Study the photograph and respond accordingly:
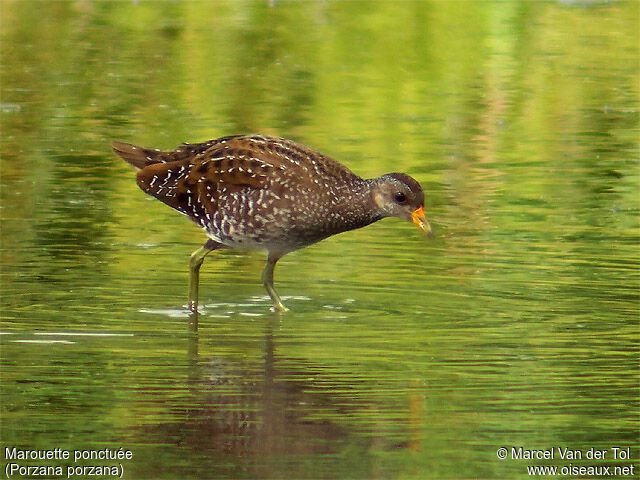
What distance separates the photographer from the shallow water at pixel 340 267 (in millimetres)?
8633

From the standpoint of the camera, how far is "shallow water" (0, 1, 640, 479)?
28.3 feet

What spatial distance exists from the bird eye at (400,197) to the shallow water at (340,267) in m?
0.69

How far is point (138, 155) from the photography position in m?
12.6

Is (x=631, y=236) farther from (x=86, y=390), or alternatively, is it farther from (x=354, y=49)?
(x=354, y=49)

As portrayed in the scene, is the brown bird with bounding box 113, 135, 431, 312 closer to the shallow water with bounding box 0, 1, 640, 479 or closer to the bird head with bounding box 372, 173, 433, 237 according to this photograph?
the bird head with bounding box 372, 173, 433, 237

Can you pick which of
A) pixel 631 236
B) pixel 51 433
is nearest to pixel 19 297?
pixel 51 433

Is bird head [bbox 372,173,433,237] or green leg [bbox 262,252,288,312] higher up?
bird head [bbox 372,173,433,237]

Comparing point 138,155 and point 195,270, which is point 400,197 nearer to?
point 195,270

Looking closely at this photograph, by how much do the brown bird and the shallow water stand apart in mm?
456

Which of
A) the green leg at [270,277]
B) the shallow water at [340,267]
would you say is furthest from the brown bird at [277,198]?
the shallow water at [340,267]

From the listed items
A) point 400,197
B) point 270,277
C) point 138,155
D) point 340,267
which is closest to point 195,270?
point 270,277

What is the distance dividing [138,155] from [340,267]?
5.54 ft

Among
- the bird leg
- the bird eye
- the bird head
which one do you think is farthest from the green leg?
the bird eye

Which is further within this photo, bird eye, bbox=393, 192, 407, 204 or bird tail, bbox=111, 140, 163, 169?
bird tail, bbox=111, 140, 163, 169
